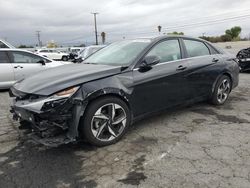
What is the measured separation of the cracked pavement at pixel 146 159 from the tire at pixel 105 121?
14 cm

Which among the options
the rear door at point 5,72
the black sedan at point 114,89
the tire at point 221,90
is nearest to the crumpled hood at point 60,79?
the black sedan at point 114,89

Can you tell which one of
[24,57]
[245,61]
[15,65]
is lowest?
[245,61]

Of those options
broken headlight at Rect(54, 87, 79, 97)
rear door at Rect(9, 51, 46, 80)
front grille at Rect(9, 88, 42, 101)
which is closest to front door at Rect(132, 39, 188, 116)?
broken headlight at Rect(54, 87, 79, 97)

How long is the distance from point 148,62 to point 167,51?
0.74 meters

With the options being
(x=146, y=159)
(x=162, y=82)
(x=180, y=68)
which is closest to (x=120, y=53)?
(x=162, y=82)

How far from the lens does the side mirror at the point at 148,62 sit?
420cm

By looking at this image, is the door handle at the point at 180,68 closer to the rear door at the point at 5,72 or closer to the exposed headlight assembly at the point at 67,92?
the exposed headlight assembly at the point at 67,92

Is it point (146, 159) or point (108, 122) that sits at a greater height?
point (108, 122)

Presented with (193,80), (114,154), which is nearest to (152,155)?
(114,154)

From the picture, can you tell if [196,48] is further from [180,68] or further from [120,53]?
[120,53]

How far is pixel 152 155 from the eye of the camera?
358cm

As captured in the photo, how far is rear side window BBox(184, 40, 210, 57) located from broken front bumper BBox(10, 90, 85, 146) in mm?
2569

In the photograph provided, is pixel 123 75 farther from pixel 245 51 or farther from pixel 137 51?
pixel 245 51

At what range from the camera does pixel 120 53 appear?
4730mm
